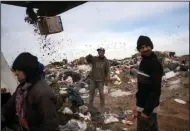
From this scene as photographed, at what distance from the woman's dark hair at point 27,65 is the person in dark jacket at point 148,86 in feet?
3.84

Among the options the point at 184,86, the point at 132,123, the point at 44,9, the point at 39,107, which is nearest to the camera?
the point at 39,107

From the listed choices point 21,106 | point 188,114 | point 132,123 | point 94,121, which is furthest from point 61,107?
point 21,106

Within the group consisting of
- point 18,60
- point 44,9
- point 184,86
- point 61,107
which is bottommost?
point 184,86

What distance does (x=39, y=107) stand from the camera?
204cm

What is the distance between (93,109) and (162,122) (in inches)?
62.2

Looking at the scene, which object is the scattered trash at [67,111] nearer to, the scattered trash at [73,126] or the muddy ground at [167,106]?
the scattered trash at [73,126]

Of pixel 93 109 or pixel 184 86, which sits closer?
pixel 93 109

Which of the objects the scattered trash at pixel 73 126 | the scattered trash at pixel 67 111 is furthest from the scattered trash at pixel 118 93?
the scattered trash at pixel 73 126

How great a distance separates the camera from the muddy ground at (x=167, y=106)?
17.0 feet

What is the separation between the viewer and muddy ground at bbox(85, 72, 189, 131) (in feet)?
17.0

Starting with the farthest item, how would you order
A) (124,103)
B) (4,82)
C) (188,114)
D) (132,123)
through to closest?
(124,103), (188,114), (132,123), (4,82)

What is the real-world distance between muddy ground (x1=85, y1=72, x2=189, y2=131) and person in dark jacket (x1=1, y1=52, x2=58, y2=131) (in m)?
3.16

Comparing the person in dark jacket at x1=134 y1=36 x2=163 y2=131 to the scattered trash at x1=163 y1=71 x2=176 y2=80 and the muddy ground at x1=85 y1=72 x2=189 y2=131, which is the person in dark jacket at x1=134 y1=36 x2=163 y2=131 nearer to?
the muddy ground at x1=85 y1=72 x2=189 y2=131

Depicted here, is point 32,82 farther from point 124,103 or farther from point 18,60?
point 124,103
